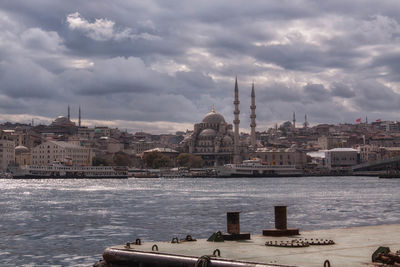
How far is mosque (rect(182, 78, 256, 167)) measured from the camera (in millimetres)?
155250

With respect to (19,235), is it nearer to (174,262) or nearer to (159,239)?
(159,239)

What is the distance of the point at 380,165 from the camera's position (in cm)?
12706

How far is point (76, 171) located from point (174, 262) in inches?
4378

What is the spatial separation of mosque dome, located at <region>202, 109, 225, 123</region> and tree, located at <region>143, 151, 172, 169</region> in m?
25.4

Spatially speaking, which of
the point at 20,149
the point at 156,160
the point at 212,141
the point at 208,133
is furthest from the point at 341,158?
the point at 20,149

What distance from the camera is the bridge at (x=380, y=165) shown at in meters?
122

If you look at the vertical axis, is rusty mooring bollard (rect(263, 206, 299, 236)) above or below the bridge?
below

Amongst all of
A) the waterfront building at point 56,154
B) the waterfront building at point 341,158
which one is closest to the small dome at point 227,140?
the waterfront building at point 341,158

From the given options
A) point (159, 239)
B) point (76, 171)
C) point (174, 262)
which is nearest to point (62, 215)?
point (159, 239)

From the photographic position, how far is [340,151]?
483ft

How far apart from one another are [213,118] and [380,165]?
53448 millimetres

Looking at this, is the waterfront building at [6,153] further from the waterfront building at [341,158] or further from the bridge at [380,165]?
the bridge at [380,165]

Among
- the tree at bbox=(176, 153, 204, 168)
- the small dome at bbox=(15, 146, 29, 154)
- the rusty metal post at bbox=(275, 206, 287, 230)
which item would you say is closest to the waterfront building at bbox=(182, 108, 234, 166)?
the tree at bbox=(176, 153, 204, 168)

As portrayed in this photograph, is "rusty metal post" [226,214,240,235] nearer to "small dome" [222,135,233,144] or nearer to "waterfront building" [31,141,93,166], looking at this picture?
"waterfront building" [31,141,93,166]
